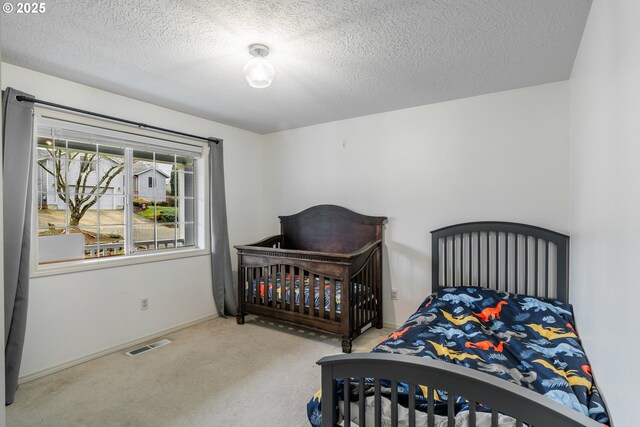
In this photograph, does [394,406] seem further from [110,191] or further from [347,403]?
[110,191]

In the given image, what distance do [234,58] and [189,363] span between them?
2353 mm

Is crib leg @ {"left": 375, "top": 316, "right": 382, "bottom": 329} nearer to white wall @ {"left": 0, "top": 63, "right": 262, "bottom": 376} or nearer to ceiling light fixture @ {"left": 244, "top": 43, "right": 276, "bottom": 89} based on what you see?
white wall @ {"left": 0, "top": 63, "right": 262, "bottom": 376}

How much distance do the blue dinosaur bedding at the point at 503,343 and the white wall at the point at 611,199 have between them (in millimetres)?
100

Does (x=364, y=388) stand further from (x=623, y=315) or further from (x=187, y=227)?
(x=187, y=227)

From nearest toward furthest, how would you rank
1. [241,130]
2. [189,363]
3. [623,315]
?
[623,315], [189,363], [241,130]

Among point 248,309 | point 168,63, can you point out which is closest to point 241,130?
point 168,63

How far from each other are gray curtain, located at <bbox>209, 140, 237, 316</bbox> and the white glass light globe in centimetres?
181

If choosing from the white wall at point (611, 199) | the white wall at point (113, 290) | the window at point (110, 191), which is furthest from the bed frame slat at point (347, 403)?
the window at point (110, 191)

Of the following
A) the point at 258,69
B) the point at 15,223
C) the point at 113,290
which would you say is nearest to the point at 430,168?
the point at 258,69

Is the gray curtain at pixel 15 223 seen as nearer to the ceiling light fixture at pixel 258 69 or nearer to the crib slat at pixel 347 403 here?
the ceiling light fixture at pixel 258 69

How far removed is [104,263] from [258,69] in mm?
2145

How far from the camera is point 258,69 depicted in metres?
1.99

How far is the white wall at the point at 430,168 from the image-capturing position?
8.75ft

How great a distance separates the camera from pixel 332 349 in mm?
2893
